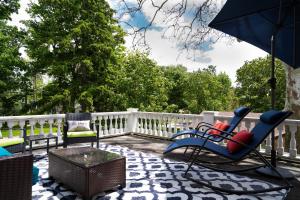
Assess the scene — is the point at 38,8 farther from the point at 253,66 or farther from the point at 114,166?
the point at 253,66

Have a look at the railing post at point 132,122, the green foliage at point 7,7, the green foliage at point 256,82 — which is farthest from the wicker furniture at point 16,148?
the green foliage at point 256,82

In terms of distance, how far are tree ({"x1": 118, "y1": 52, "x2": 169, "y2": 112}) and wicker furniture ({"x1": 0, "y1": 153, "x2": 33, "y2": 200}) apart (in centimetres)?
1378

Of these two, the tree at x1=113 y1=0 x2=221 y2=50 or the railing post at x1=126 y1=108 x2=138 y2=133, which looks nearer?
the tree at x1=113 y1=0 x2=221 y2=50

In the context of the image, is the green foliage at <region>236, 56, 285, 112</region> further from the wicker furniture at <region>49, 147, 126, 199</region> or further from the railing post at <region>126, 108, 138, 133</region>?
the wicker furniture at <region>49, 147, 126, 199</region>

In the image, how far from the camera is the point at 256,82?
20.3 metres

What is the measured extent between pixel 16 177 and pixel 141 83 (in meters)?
15.3

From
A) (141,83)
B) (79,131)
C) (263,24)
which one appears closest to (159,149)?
(79,131)

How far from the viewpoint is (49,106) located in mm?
15219

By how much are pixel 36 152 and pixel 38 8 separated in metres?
12.2

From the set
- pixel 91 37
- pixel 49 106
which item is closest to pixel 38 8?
pixel 91 37

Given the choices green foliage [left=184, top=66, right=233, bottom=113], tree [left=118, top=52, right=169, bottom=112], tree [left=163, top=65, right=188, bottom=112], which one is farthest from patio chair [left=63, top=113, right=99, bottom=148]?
tree [left=163, top=65, right=188, bottom=112]

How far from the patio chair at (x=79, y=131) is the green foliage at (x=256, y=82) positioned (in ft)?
53.7

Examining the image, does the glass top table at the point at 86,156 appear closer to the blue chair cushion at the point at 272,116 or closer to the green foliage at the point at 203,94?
the blue chair cushion at the point at 272,116

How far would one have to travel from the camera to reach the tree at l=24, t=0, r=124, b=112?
1448cm
